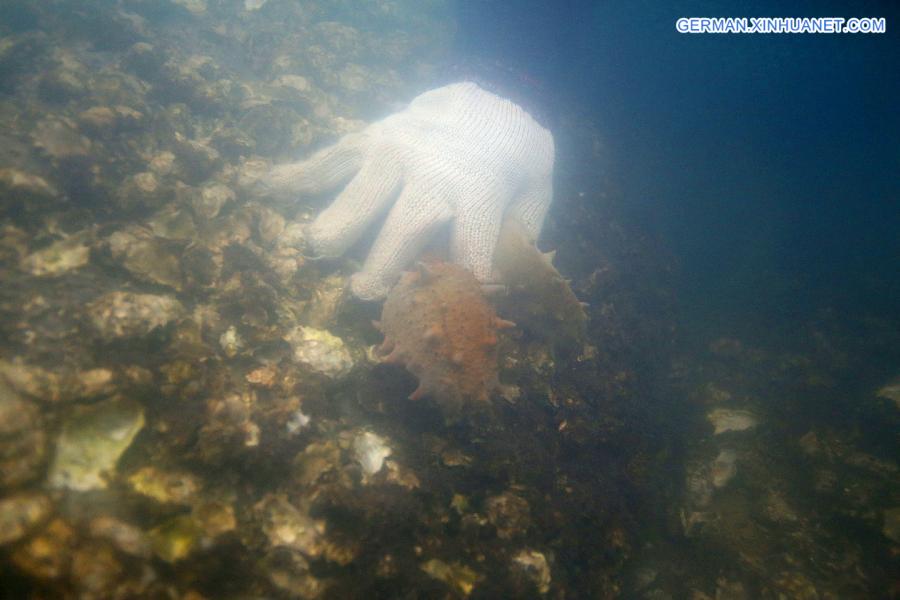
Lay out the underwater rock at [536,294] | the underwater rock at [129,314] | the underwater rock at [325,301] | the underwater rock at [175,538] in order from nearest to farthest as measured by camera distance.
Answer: the underwater rock at [175,538], the underwater rock at [129,314], the underwater rock at [325,301], the underwater rock at [536,294]

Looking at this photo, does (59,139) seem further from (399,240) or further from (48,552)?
(48,552)

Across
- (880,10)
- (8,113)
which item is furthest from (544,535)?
(880,10)

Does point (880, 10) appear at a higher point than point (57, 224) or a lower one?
higher

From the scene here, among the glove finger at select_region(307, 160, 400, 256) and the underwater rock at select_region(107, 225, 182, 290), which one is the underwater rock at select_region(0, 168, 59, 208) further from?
the glove finger at select_region(307, 160, 400, 256)

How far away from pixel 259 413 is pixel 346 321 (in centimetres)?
144

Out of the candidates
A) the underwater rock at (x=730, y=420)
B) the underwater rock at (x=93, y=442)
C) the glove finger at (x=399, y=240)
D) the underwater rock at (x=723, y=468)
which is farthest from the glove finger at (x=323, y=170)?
the underwater rock at (x=730, y=420)

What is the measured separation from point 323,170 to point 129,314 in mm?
2864

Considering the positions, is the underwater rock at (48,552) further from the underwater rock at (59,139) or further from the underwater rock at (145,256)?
the underwater rock at (59,139)

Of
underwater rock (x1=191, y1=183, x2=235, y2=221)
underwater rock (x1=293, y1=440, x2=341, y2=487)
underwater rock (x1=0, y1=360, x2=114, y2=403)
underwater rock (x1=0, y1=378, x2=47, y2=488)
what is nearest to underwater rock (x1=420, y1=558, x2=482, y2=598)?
underwater rock (x1=293, y1=440, x2=341, y2=487)

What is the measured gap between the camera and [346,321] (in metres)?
4.00

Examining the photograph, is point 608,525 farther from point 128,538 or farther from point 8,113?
point 8,113

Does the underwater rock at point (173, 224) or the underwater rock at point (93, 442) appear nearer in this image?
the underwater rock at point (93, 442)

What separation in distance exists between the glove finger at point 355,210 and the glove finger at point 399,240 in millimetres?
228

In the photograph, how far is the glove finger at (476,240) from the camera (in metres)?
4.18
